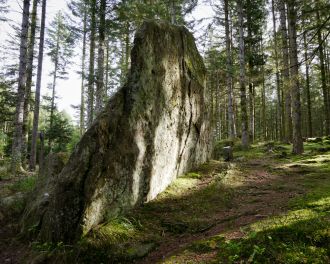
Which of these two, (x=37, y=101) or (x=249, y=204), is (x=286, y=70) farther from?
(x=37, y=101)

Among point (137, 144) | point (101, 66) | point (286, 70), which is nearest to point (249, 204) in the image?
point (137, 144)

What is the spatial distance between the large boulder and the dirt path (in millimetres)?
1445

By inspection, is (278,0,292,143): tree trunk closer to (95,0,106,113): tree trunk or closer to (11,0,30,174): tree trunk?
(95,0,106,113): tree trunk

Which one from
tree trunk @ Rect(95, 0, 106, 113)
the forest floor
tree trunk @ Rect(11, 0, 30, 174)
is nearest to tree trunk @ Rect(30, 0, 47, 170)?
tree trunk @ Rect(11, 0, 30, 174)

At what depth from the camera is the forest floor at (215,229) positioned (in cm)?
388

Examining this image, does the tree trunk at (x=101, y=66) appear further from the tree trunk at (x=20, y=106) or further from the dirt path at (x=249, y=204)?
the dirt path at (x=249, y=204)

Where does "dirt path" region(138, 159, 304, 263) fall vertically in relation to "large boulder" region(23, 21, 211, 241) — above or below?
below

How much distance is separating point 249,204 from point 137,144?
305 centimetres

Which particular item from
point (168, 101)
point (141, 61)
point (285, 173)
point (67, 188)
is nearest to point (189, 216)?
point (67, 188)

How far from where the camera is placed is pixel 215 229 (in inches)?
201

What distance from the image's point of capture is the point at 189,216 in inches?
232

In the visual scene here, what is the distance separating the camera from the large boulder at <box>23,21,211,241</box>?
5.06m

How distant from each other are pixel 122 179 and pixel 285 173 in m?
5.96

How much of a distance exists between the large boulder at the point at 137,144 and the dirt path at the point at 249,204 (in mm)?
1445
